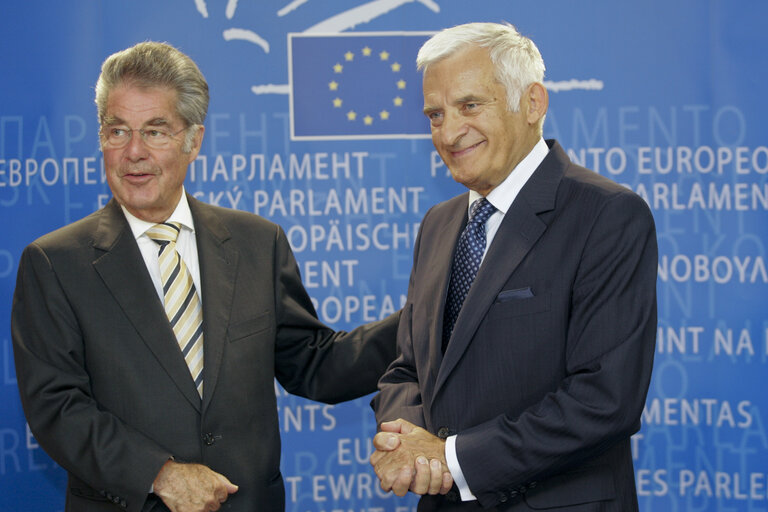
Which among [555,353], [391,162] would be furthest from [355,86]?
[555,353]

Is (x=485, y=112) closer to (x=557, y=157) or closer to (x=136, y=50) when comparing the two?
(x=557, y=157)

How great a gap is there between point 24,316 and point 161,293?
382 mm

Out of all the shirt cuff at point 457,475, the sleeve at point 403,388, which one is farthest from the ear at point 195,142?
the shirt cuff at point 457,475

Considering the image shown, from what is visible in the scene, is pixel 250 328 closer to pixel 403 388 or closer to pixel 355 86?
pixel 403 388

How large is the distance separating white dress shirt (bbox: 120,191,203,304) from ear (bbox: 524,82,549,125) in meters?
1.10

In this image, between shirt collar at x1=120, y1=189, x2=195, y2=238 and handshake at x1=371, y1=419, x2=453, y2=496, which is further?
shirt collar at x1=120, y1=189, x2=195, y2=238

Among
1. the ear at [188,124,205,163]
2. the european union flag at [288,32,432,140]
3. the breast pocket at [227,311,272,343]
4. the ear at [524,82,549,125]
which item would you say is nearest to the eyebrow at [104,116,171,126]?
→ the ear at [188,124,205,163]

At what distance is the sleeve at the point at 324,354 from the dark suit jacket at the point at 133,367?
0.13 m

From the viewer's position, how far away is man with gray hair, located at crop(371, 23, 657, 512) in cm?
190

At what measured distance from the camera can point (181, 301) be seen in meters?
2.47

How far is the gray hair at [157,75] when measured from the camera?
2.43 metres

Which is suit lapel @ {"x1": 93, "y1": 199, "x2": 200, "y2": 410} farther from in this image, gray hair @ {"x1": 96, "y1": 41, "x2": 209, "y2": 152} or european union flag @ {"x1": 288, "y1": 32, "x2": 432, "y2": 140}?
european union flag @ {"x1": 288, "y1": 32, "x2": 432, "y2": 140}

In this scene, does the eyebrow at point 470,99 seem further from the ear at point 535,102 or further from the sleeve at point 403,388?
the sleeve at point 403,388

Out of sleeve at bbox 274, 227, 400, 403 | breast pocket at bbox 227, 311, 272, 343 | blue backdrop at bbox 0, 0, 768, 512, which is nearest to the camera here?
breast pocket at bbox 227, 311, 272, 343
